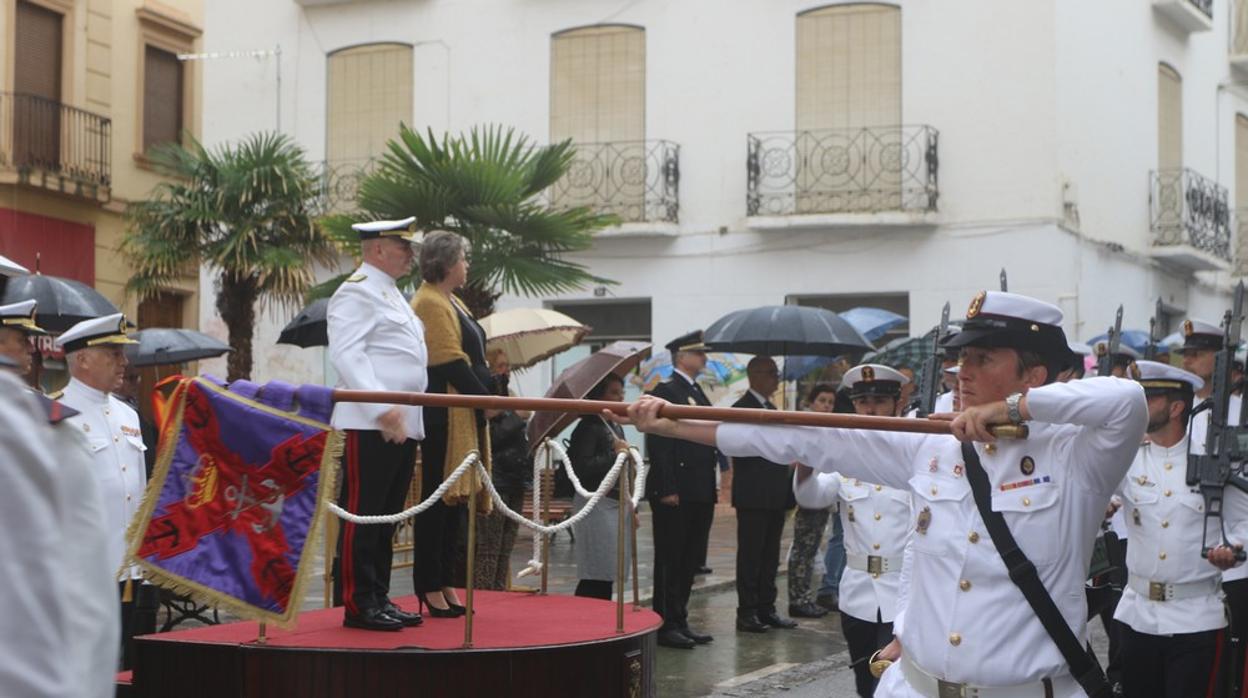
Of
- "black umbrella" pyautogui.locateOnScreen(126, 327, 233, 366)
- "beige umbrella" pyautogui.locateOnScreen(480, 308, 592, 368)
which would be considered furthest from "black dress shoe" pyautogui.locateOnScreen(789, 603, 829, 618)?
"black umbrella" pyautogui.locateOnScreen(126, 327, 233, 366)

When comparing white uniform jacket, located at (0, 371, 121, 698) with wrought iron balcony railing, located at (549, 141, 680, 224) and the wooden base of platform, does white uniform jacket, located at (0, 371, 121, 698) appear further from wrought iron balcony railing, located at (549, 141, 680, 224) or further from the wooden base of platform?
wrought iron balcony railing, located at (549, 141, 680, 224)

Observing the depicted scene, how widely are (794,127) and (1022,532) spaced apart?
19.4 metres

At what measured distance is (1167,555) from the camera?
7.50 meters

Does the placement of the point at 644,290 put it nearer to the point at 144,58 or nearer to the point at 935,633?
the point at 144,58

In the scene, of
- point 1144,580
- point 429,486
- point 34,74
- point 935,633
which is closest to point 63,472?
point 935,633

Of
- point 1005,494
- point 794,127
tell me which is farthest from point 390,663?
point 794,127

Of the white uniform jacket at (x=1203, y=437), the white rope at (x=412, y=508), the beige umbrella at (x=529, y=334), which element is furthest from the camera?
the beige umbrella at (x=529, y=334)

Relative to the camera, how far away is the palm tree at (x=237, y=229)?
1914 centimetres

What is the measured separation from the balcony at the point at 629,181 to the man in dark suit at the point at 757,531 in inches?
461

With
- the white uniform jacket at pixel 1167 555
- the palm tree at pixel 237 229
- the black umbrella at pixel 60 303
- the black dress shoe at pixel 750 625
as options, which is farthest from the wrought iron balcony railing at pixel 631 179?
the white uniform jacket at pixel 1167 555

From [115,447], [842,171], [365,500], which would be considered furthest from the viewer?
[842,171]

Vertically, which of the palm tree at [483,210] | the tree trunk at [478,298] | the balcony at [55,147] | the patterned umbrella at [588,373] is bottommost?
the patterned umbrella at [588,373]

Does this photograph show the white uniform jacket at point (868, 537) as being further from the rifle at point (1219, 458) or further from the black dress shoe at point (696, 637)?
the black dress shoe at point (696, 637)

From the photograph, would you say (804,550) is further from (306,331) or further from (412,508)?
(412,508)
